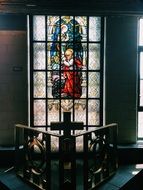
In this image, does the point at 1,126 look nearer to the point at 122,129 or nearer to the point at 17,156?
the point at 17,156

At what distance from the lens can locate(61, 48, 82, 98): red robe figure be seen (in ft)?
21.0

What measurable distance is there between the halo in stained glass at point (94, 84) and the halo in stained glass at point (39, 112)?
3.47ft

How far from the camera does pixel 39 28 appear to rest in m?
6.30

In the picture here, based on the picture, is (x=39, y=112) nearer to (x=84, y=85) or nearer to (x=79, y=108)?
(x=79, y=108)

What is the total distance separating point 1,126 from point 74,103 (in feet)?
5.35

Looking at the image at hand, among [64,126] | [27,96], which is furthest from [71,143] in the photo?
[27,96]

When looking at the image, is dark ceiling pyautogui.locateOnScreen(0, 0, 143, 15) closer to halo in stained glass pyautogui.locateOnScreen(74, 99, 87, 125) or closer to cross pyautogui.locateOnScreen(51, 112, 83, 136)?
cross pyautogui.locateOnScreen(51, 112, 83, 136)

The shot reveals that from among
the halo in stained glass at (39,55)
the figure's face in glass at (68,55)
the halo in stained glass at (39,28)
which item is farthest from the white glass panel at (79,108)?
the halo in stained glass at (39,28)

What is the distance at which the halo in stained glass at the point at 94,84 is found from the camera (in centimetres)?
644

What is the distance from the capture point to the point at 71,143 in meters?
4.55

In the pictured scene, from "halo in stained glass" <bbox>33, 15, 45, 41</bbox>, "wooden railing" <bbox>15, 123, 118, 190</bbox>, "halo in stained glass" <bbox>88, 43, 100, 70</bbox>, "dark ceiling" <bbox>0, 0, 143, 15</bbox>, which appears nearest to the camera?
"wooden railing" <bbox>15, 123, 118, 190</bbox>

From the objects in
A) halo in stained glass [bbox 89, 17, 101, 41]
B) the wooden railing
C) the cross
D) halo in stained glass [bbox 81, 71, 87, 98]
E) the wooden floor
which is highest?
halo in stained glass [bbox 89, 17, 101, 41]

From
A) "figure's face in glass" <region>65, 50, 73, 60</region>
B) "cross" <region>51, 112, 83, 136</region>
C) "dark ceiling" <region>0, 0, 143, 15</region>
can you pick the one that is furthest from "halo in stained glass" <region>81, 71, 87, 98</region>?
"dark ceiling" <region>0, 0, 143, 15</region>

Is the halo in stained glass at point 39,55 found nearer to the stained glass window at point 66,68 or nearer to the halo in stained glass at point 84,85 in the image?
the stained glass window at point 66,68
